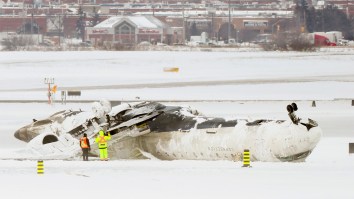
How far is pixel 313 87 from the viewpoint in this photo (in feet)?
320

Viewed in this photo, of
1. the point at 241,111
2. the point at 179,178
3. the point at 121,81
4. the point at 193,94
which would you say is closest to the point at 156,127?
the point at 179,178

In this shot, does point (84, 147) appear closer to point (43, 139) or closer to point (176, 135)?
point (43, 139)

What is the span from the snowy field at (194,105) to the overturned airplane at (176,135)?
65 cm

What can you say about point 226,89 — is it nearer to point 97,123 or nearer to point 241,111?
point 241,111

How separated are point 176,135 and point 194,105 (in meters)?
32.4

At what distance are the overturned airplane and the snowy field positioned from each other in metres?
0.65

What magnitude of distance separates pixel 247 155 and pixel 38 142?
1014 cm

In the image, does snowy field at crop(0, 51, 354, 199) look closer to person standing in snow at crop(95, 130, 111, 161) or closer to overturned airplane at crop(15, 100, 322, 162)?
overturned airplane at crop(15, 100, 322, 162)

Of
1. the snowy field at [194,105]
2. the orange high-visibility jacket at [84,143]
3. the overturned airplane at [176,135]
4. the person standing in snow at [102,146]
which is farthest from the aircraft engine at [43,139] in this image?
the person standing in snow at [102,146]

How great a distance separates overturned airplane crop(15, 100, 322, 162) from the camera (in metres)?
43.7

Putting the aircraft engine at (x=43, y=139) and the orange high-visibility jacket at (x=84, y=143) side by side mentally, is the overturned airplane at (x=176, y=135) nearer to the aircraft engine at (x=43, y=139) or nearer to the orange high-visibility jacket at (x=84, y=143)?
the aircraft engine at (x=43, y=139)

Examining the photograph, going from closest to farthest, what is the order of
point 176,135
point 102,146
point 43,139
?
point 176,135
point 102,146
point 43,139

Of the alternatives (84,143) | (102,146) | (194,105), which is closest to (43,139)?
(84,143)

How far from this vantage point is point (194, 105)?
78938mm
